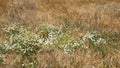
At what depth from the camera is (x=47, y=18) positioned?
9.98 meters

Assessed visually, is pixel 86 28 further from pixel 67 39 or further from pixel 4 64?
pixel 4 64

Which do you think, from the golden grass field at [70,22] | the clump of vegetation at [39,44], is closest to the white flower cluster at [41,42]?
the clump of vegetation at [39,44]

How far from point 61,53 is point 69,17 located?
13.5ft

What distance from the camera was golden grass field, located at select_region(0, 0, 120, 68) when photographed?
19.7 feet

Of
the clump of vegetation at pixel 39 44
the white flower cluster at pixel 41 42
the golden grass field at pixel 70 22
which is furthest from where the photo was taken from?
the white flower cluster at pixel 41 42

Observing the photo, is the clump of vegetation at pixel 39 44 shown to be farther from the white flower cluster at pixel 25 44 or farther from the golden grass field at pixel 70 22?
the golden grass field at pixel 70 22

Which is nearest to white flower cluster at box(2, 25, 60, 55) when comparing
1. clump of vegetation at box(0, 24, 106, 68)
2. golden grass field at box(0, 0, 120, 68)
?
clump of vegetation at box(0, 24, 106, 68)

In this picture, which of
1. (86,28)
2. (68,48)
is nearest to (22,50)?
(68,48)

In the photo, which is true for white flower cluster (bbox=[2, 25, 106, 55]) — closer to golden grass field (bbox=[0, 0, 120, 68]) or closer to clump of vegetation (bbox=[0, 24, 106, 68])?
clump of vegetation (bbox=[0, 24, 106, 68])

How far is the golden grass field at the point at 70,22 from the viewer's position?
6004 millimetres

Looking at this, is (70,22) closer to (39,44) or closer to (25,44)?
(39,44)

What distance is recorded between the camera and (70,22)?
31.1 feet

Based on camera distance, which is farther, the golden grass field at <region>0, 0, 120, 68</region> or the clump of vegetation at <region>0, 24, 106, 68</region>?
the clump of vegetation at <region>0, 24, 106, 68</region>

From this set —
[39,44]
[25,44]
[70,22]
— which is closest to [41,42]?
[39,44]
